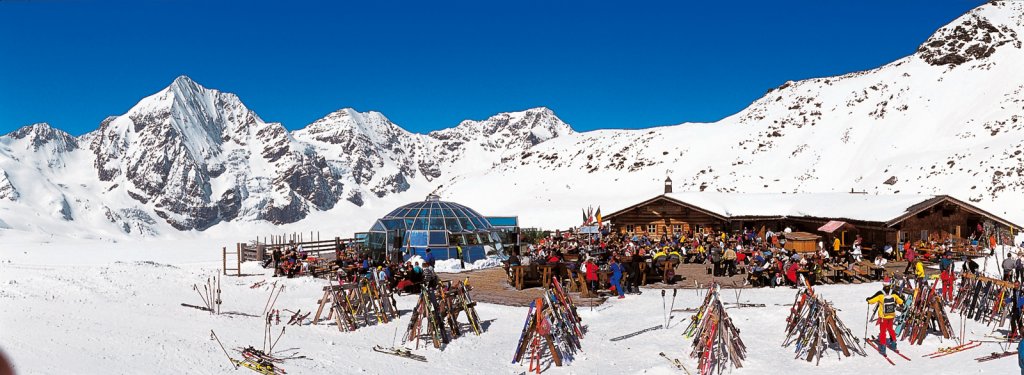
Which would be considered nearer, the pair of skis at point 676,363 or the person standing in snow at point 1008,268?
the pair of skis at point 676,363

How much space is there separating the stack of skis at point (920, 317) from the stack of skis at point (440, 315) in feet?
27.5

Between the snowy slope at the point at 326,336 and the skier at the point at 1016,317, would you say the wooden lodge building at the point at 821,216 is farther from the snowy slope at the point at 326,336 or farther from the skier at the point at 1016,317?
the skier at the point at 1016,317

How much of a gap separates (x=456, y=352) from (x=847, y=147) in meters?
69.0

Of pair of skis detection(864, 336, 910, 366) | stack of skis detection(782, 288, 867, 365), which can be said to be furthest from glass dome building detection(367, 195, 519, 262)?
pair of skis detection(864, 336, 910, 366)

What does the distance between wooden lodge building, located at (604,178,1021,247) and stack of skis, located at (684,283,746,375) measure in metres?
19.3

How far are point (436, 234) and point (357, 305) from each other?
11.4 metres

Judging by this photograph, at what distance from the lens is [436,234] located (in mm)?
26125

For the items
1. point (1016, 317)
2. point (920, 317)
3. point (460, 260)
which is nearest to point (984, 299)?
point (1016, 317)

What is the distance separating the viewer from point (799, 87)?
96938 mm

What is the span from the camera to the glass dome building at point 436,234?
25.8 metres

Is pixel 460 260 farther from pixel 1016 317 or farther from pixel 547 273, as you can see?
pixel 1016 317

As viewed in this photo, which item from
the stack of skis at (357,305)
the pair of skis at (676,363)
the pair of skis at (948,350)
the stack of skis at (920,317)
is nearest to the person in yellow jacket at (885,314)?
the pair of skis at (948,350)

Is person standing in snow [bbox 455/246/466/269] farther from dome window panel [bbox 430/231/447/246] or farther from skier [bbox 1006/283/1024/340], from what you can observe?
skier [bbox 1006/283/1024/340]

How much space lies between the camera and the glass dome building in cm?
2583
